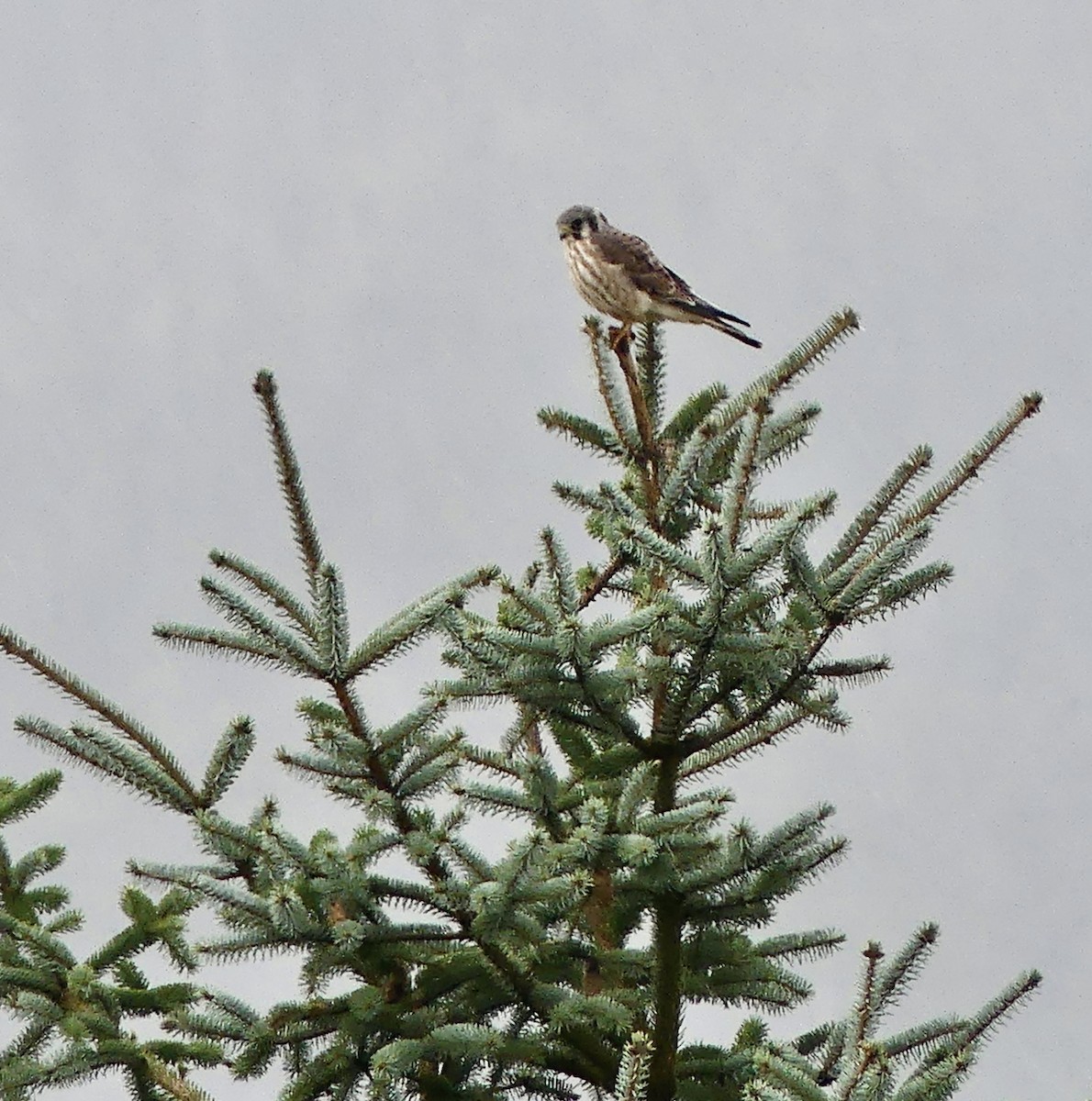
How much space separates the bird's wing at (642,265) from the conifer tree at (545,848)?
3.17 metres

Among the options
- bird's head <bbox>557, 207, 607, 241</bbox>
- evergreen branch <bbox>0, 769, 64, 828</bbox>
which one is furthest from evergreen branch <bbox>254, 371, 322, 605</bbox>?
bird's head <bbox>557, 207, 607, 241</bbox>

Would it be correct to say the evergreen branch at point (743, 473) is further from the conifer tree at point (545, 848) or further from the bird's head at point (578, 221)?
the bird's head at point (578, 221)

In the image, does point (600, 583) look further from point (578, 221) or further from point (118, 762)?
point (578, 221)

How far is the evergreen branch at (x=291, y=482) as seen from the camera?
408 centimetres

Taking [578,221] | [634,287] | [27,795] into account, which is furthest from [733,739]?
[578,221]

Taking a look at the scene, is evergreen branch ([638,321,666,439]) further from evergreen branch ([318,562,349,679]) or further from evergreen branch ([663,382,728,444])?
evergreen branch ([318,562,349,679])

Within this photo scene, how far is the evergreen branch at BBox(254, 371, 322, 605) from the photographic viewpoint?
4.08 m

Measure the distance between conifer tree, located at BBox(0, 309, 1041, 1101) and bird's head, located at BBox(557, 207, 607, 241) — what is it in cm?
429

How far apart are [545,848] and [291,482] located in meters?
1.20

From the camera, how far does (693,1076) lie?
5227mm

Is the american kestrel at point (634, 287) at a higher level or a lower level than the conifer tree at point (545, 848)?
higher

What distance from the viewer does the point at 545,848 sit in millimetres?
4215

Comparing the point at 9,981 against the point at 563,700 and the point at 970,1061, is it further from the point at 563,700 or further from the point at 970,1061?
the point at 970,1061

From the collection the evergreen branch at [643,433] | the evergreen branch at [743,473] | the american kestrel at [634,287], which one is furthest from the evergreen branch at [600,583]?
the american kestrel at [634,287]
